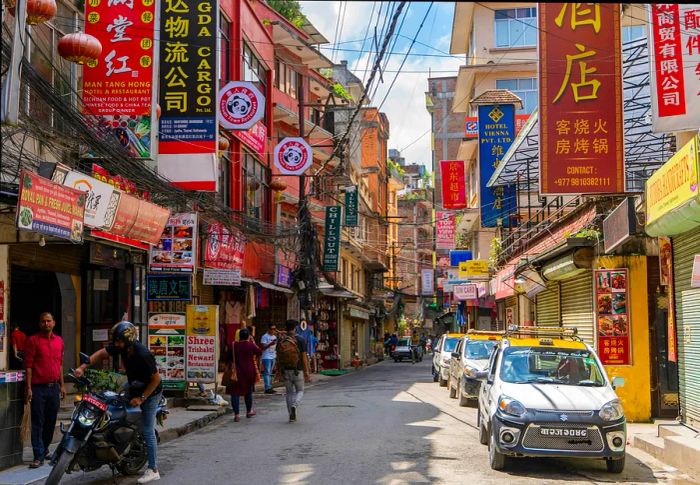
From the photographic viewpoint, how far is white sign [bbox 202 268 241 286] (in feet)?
72.1

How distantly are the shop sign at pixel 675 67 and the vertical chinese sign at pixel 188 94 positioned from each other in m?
9.48

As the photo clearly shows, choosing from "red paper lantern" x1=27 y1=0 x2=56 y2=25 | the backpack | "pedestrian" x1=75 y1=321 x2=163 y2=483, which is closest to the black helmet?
"pedestrian" x1=75 y1=321 x2=163 y2=483

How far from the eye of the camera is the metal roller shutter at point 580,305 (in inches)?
727

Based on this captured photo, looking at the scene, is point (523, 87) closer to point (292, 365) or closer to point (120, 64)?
point (292, 365)

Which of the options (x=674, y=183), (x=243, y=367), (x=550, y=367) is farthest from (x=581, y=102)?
(x=243, y=367)

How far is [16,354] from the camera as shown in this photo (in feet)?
45.5

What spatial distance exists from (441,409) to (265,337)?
6.65 m

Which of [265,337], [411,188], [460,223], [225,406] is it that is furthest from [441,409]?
[411,188]

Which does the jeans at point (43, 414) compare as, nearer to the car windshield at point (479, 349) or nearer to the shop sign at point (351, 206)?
the car windshield at point (479, 349)

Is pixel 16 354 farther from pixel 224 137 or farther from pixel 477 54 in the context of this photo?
pixel 477 54

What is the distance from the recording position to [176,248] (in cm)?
1808

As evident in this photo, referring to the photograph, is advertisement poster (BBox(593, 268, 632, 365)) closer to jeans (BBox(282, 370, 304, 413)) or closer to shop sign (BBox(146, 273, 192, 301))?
jeans (BBox(282, 370, 304, 413))

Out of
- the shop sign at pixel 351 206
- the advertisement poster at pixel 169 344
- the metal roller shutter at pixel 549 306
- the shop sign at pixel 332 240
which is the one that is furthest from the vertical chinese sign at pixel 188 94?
the shop sign at pixel 351 206

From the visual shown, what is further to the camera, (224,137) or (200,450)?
(224,137)
